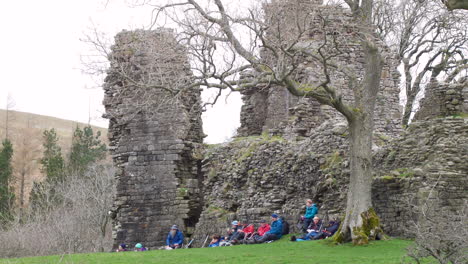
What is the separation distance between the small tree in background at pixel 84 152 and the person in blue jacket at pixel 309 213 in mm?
30380

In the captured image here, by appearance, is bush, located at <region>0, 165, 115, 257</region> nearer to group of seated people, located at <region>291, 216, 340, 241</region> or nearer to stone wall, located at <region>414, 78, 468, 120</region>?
group of seated people, located at <region>291, 216, 340, 241</region>

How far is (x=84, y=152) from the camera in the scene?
53.4 meters

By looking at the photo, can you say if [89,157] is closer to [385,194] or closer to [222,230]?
[222,230]

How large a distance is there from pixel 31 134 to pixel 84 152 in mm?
16651

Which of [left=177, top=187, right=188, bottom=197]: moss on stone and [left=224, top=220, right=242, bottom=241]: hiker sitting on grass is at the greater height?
[left=177, top=187, right=188, bottom=197]: moss on stone

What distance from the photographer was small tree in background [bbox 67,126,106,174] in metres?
50.8

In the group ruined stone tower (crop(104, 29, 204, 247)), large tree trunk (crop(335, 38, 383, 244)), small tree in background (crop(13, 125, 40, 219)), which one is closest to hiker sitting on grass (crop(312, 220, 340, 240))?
large tree trunk (crop(335, 38, 383, 244))

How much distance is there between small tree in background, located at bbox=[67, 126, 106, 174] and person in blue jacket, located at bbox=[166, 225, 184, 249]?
25730mm

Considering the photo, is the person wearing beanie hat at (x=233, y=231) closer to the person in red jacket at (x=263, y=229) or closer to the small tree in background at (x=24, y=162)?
the person in red jacket at (x=263, y=229)

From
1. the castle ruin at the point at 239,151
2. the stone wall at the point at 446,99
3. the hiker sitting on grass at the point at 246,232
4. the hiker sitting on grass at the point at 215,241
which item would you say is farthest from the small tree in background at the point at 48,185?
the stone wall at the point at 446,99

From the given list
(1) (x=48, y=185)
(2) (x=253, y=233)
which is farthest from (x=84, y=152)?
(2) (x=253, y=233)

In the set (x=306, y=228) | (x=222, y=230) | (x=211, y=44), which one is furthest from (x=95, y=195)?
(x=211, y=44)

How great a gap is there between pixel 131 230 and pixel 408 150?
418 inches

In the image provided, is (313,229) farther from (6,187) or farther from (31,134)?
(31,134)
